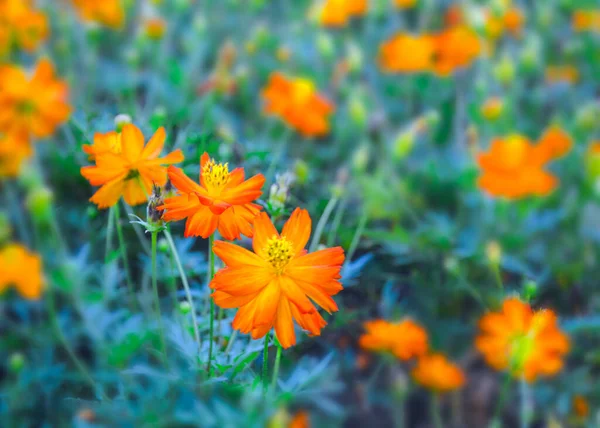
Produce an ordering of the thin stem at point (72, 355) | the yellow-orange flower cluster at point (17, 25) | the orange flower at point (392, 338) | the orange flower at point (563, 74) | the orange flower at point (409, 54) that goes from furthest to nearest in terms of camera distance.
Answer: the orange flower at point (563, 74) < the orange flower at point (409, 54) < the yellow-orange flower cluster at point (17, 25) < the orange flower at point (392, 338) < the thin stem at point (72, 355)

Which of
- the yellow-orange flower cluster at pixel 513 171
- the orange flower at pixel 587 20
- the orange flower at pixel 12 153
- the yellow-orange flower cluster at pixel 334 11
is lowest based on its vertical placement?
the yellow-orange flower cluster at pixel 513 171

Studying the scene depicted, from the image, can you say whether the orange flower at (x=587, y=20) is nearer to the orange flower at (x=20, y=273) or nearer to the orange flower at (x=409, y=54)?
the orange flower at (x=409, y=54)

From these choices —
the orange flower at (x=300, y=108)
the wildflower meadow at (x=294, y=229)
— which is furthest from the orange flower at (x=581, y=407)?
the orange flower at (x=300, y=108)

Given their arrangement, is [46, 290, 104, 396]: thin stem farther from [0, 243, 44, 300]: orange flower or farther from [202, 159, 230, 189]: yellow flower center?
[202, 159, 230, 189]: yellow flower center

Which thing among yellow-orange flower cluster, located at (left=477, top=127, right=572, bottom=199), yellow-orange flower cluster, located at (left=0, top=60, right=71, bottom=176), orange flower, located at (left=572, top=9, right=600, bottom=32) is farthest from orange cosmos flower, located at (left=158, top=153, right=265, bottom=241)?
orange flower, located at (left=572, top=9, right=600, bottom=32)

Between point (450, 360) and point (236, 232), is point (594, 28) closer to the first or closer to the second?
point (450, 360)

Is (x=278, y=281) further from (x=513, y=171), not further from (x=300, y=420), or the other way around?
(x=513, y=171)

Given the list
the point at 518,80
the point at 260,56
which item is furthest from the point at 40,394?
the point at 518,80
